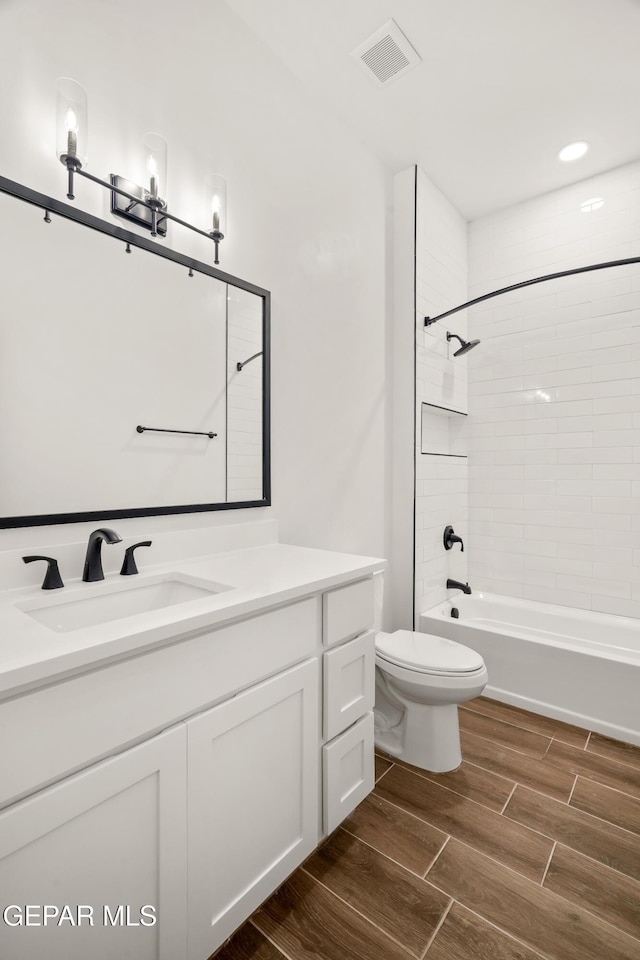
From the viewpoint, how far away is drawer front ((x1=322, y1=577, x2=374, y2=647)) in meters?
1.30

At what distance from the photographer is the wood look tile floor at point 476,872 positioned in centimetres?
110

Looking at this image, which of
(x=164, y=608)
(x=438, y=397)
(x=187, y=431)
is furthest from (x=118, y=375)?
(x=438, y=397)

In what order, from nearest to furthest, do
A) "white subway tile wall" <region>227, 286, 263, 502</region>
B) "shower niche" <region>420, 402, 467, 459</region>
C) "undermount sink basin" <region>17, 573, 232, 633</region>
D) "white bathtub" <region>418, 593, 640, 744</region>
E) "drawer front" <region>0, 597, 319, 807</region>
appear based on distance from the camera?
"drawer front" <region>0, 597, 319, 807</region>, "undermount sink basin" <region>17, 573, 232, 633</region>, "white subway tile wall" <region>227, 286, 263, 502</region>, "white bathtub" <region>418, 593, 640, 744</region>, "shower niche" <region>420, 402, 467, 459</region>

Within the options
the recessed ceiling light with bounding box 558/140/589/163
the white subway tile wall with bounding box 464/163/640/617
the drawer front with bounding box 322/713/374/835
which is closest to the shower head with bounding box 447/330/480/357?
the white subway tile wall with bounding box 464/163/640/617

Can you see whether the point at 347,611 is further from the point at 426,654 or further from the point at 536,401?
the point at 536,401

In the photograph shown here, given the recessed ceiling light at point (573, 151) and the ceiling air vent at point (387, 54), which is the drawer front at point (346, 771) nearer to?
the ceiling air vent at point (387, 54)

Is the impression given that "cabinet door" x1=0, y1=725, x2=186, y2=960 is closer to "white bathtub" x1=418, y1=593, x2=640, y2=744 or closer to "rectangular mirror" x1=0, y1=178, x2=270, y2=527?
"rectangular mirror" x1=0, y1=178, x2=270, y2=527

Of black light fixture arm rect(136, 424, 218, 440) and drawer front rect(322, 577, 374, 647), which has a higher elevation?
black light fixture arm rect(136, 424, 218, 440)

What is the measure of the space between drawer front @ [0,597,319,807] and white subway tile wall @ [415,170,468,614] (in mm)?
1572

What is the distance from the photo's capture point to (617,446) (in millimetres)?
2539

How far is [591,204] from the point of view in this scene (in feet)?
8.63

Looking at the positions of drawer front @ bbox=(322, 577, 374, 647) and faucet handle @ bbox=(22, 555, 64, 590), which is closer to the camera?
faucet handle @ bbox=(22, 555, 64, 590)

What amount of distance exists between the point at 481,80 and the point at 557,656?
2.63 meters

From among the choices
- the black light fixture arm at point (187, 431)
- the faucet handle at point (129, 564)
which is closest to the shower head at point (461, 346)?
the black light fixture arm at point (187, 431)
